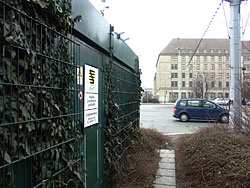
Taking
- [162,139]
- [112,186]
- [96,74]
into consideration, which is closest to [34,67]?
[96,74]

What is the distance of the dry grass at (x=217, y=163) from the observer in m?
3.34

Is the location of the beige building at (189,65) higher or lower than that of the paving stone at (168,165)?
higher

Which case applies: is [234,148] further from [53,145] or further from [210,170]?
[53,145]

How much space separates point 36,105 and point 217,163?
3482mm

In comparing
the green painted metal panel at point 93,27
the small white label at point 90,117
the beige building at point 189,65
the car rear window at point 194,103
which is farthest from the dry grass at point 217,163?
the beige building at point 189,65

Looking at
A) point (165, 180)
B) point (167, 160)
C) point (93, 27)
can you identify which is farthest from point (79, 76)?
point (167, 160)

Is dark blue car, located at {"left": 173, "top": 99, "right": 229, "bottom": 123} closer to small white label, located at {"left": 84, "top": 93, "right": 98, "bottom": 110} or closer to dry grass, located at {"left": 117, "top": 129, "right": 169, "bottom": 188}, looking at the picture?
dry grass, located at {"left": 117, "top": 129, "right": 169, "bottom": 188}

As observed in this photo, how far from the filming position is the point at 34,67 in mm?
1635

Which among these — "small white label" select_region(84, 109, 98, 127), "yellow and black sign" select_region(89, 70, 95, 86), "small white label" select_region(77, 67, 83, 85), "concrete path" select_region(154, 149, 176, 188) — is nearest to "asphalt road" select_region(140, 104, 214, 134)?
"concrete path" select_region(154, 149, 176, 188)

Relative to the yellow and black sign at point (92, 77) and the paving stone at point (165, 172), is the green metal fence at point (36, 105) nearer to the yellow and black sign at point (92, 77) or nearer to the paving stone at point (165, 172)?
the yellow and black sign at point (92, 77)

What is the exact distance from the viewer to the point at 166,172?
176 inches

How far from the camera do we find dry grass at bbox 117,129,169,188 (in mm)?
3764

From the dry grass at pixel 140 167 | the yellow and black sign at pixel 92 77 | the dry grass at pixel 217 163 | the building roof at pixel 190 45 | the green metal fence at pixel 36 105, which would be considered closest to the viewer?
the green metal fence at pixel 36 105

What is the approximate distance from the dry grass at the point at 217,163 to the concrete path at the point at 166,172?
6.3 inches
